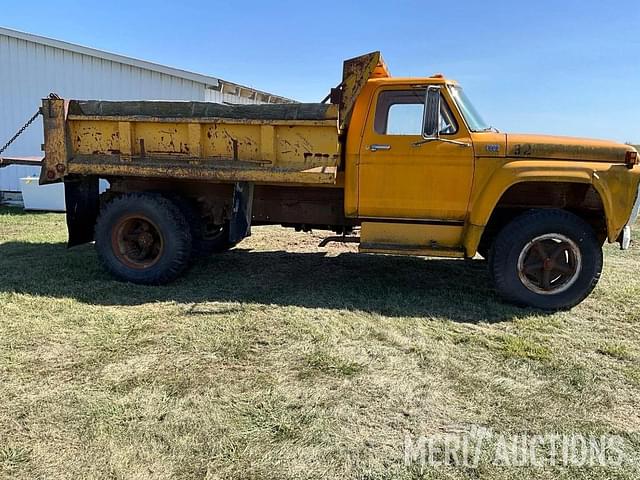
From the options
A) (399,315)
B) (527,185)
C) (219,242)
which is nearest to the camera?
(399,315)

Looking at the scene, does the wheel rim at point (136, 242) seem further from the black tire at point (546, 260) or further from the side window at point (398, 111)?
the black tire at point (546, 260)

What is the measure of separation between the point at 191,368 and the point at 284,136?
2.61 meters

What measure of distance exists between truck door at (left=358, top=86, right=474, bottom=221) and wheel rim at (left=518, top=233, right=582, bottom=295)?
0.76 meters

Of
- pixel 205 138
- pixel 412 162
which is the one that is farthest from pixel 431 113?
pixel 205 138

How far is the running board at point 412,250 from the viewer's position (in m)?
5.02

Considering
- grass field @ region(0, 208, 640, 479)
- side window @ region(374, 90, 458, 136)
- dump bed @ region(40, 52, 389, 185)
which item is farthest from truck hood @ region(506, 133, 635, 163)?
dump bed @ region(40, 52, 389, 185)

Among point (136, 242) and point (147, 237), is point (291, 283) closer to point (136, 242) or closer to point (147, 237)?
point (147, 237)

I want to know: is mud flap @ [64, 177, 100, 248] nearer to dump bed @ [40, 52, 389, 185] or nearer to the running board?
dump bed @ [40, 52, 389, 185]

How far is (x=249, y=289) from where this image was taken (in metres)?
5.41

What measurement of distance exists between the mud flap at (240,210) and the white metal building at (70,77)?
6.96m

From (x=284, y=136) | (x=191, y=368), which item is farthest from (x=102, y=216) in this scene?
(x=191, y=368)

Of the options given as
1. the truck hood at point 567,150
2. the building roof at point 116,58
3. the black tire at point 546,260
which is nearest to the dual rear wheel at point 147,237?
the black tire at point 546,260

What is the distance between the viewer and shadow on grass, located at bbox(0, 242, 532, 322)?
16.2ft

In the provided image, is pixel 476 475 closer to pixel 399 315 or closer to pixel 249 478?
pixel 249 478
